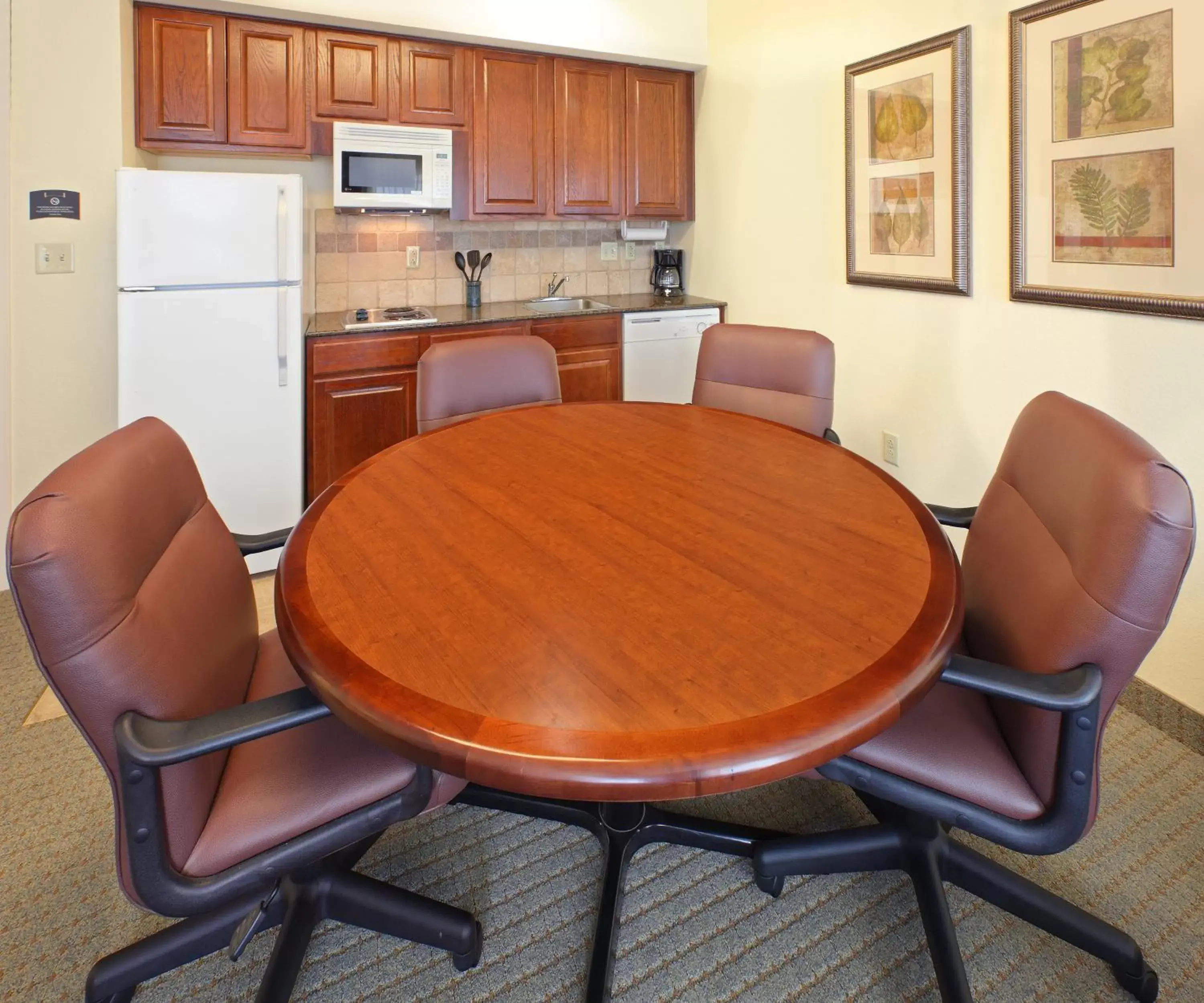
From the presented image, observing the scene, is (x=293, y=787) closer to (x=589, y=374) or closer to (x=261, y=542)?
(x=261, y=542)

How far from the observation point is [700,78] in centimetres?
420

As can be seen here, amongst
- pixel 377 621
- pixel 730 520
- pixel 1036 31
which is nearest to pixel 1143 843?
pixel 730 520

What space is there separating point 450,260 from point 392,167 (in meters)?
0.69

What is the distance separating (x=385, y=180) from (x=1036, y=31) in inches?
101

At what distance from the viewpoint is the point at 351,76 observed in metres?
3.42

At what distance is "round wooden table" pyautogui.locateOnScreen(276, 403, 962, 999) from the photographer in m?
0.83

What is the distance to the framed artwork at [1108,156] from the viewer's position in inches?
79.0

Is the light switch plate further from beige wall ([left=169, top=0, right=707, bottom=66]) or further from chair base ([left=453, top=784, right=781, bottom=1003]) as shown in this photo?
chair base ([left=453, top=784, right=781, bottom=1003])

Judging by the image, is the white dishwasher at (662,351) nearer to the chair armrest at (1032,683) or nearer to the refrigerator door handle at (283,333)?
the refrigerator door handle at (283,333)

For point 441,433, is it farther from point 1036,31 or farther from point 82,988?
point 1036,31

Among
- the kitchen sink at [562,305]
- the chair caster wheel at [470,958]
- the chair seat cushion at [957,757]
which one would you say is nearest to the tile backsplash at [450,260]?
the kitchen sink at [562,305]

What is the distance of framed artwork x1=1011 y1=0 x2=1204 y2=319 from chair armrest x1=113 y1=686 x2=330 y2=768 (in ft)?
7.56

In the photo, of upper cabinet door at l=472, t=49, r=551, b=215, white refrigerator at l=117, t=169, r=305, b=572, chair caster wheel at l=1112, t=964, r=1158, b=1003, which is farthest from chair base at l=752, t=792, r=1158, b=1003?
upper cabinet door at l=472, t=49, r=551, b=215

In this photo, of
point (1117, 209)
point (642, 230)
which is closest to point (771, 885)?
point (1117, 209)
